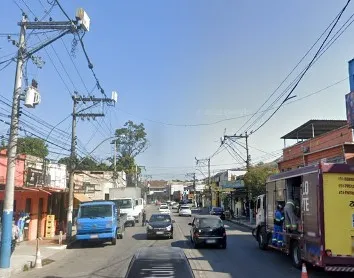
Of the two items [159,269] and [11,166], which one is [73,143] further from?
[159,269]

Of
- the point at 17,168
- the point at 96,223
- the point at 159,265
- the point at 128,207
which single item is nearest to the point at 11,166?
the point at 17,168

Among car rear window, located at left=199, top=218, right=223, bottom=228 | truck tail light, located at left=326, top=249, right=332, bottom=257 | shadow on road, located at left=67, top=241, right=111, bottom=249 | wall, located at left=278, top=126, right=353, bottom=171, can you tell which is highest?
wall, located at left=278, top=126, right=353, bottom=171

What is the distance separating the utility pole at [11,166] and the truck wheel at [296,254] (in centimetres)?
960

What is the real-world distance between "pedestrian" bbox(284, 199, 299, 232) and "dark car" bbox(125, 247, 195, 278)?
9103mm

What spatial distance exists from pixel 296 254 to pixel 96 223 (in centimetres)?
1235

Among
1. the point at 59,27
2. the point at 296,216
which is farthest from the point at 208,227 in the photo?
the point at 59,27

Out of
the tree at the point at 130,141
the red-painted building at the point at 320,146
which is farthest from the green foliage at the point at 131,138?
the red-painted building at the point at 320,146

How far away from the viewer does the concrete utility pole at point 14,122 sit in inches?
607

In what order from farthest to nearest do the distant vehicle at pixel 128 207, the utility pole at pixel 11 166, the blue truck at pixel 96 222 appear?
the distant vehicle at pixel 128 207
the blue truck at pixel 96 222
the utility pole at pixel 11 166

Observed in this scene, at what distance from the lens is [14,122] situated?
16.7 m

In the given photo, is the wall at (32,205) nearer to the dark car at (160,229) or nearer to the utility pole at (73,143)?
the utility pole at (73,143)

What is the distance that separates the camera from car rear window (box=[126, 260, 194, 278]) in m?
6.32

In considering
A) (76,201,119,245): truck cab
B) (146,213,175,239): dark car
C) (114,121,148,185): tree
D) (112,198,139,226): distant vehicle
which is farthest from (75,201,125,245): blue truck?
(114,121,148,185): tree

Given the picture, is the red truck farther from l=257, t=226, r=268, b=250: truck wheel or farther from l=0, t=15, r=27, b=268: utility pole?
l=0, t=15, r=27, b=268: utility pole
